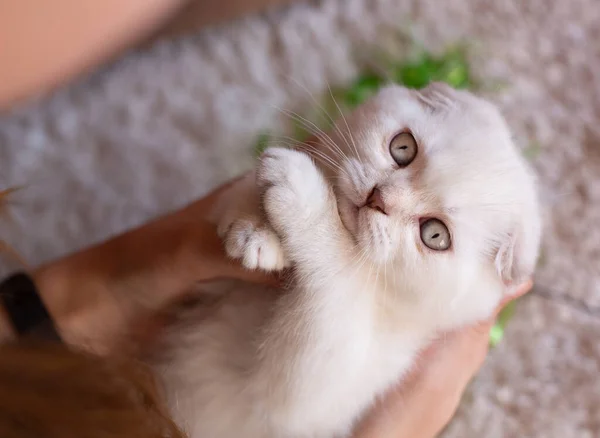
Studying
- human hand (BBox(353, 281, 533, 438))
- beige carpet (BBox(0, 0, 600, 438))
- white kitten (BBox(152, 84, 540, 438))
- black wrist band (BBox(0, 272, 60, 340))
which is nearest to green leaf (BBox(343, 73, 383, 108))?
beige carpet (BBox(0, 0, 600, 438))

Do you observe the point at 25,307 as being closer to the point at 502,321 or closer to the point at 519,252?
the point at 519,252

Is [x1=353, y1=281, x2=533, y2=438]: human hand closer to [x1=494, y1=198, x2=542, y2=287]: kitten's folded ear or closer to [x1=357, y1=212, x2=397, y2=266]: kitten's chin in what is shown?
[x1=494, y1=198, x2=542, y2=287]: kitten's folded ear

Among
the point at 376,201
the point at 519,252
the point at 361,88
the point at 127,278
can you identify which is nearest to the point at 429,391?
the point at 519,252

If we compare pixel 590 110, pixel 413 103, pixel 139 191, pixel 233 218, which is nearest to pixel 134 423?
pixel 233 218

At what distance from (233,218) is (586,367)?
1.05 m

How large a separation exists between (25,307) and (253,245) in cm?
41

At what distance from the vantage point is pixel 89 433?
428mm

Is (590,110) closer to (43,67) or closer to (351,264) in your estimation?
(351,264)

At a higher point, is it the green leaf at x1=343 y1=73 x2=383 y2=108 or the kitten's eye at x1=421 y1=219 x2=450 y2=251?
the green leaf at x1=343 y1=73 x2=383 y2=108

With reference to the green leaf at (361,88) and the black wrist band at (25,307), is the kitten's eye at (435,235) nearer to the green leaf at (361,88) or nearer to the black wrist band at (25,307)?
the black wrist band at (25,307)

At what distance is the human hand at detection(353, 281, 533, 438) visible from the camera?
92cm

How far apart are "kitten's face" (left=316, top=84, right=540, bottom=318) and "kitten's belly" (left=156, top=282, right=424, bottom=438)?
0.18 meters

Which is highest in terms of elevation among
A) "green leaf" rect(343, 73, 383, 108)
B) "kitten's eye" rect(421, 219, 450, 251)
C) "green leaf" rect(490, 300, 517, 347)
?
"green leaf" rect(343, 73, 383, 108)

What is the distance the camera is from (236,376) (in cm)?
86
